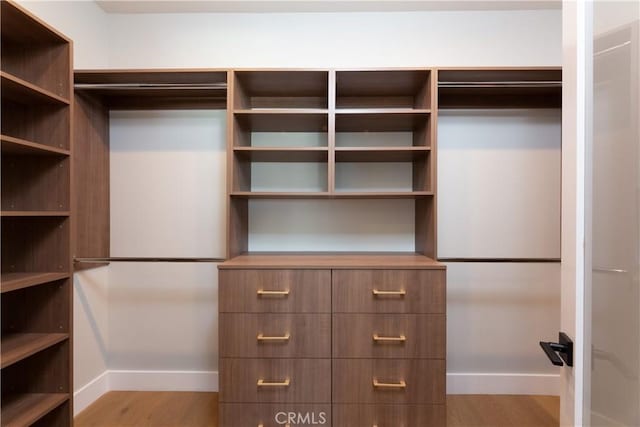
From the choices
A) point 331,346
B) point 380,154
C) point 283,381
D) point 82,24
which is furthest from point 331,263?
point 82,24

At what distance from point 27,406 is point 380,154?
2.14 meters

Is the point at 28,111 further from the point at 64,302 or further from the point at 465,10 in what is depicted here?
the point at 465,10

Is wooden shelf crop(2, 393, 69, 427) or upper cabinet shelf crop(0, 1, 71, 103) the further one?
upper cabinet shelf crop(0, 1, 71, 103)

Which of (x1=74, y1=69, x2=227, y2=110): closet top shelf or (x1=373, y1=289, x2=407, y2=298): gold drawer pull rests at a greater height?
(x1=74, y1=69, x2=227, y2=110): closet top shelf

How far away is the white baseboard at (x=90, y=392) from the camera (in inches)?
81.3

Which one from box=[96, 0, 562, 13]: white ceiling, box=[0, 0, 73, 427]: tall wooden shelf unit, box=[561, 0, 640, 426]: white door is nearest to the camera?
box=[561, 0, 640, 426]: white door

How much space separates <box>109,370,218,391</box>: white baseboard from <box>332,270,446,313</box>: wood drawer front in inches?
50.4

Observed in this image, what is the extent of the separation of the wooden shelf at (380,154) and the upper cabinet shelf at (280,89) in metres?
0.39

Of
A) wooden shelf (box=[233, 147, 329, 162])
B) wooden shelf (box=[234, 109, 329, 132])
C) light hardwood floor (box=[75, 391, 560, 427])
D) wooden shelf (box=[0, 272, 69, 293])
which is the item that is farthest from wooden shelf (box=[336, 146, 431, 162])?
light hardwood floor (box=[75, 391, 560, 427])

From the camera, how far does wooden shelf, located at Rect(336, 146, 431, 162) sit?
186 cm

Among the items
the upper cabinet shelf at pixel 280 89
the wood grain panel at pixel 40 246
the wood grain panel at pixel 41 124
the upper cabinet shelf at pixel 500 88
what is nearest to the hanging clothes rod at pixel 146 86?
the upper cabinet shelf at pixel 280 89

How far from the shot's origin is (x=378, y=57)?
228 cm

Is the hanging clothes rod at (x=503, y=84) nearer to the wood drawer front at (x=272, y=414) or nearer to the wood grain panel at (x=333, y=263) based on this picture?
the wood grain panel at (x=333, y=263)

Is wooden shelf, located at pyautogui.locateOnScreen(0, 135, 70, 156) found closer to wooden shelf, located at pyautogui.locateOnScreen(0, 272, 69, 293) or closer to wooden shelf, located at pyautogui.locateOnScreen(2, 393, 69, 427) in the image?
wooden shelf, located at pyautogui.locateOnScreen(0, 272, 69, 293)
